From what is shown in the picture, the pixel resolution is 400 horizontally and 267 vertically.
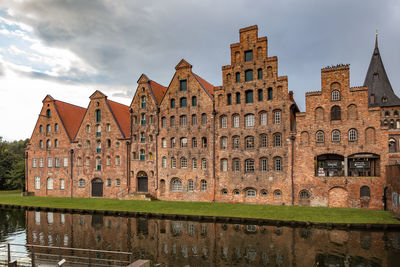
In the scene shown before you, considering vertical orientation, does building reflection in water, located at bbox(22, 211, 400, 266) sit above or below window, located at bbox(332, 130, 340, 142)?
below

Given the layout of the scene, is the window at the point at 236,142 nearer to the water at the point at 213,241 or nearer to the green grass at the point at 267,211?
the green grass at the point at 267,211

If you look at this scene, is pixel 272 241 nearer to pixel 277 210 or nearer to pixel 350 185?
pixel 277 210

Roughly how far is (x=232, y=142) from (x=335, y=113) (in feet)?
40.3

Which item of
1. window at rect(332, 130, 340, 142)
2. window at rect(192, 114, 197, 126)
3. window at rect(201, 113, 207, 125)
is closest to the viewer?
window at rect(332, 130, 340, 142)

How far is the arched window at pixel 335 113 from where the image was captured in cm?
3103

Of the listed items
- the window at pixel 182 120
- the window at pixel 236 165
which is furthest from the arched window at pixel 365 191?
the window at pixel 182 120

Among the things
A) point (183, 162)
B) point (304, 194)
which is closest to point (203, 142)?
point (183, 162)

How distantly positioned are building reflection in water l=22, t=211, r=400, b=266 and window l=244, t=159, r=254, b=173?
461 inches

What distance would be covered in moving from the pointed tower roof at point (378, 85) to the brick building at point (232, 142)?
2.30 feet

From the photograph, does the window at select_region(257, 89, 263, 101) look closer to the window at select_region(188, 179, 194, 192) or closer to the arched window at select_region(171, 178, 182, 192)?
the window at select_region(188, 179, 194, 192)

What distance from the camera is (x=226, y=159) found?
118 ft

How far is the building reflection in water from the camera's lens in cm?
1530

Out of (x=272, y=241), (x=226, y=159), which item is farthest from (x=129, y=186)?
(x=272, y=241)

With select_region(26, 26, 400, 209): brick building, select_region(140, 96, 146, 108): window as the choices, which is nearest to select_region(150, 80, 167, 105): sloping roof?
select_region(26, 26, 400, 209): brick building
